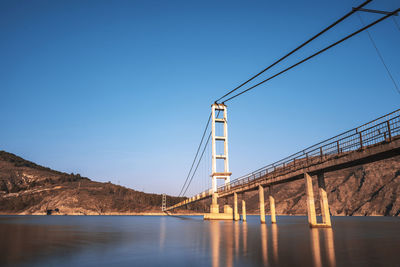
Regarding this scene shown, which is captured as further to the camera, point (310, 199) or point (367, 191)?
point (367, 191)

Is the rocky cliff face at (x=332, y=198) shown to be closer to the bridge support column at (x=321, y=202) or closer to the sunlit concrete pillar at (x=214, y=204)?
the sunlit concrete pillar at (x=214, y=204)

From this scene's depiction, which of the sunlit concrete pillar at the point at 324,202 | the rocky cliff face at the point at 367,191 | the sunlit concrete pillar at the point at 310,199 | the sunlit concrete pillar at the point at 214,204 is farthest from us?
the rocky cliff face at the point at 367,191

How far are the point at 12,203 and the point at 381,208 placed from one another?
21216cm

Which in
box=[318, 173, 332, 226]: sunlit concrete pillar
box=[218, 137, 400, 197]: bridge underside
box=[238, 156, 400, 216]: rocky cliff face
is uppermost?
box=[238, 156, 400, 216]: rocky cliff face

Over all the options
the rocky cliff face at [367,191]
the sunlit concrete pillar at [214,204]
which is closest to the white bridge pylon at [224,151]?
the sunlit concrete pillar at [214,204]

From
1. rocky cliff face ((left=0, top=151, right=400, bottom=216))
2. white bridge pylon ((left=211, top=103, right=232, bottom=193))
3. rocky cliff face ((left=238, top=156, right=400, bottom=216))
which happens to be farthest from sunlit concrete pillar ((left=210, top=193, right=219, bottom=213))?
rocky cliff face ((left=0, top=151, right=400, bottom=216))

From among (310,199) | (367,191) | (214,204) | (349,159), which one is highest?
(367,191)

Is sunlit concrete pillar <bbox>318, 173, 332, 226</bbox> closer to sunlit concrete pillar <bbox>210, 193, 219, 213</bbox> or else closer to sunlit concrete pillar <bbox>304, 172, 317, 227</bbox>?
sunlit concrete pillar <bbox>304, 172, 317, 227</bbox>

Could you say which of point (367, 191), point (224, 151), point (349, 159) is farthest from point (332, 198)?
point (349, 159)

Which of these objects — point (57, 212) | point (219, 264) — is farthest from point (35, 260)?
point (57, 212)

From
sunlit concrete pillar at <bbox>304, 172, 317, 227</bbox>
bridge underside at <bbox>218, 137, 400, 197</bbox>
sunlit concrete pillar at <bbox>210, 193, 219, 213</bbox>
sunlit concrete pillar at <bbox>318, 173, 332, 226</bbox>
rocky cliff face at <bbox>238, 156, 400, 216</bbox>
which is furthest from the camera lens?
rocky cliff face at <bbox>238, 156, 400, 216</bbox>

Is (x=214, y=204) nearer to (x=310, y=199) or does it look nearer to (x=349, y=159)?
(x=310, y=199)

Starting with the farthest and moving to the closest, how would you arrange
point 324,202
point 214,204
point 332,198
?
point 332,198
point 214,204
point 324,202

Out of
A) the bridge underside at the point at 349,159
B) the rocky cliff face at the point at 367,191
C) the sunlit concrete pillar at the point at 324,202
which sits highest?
the rocky cliff face at the point at 367,191
